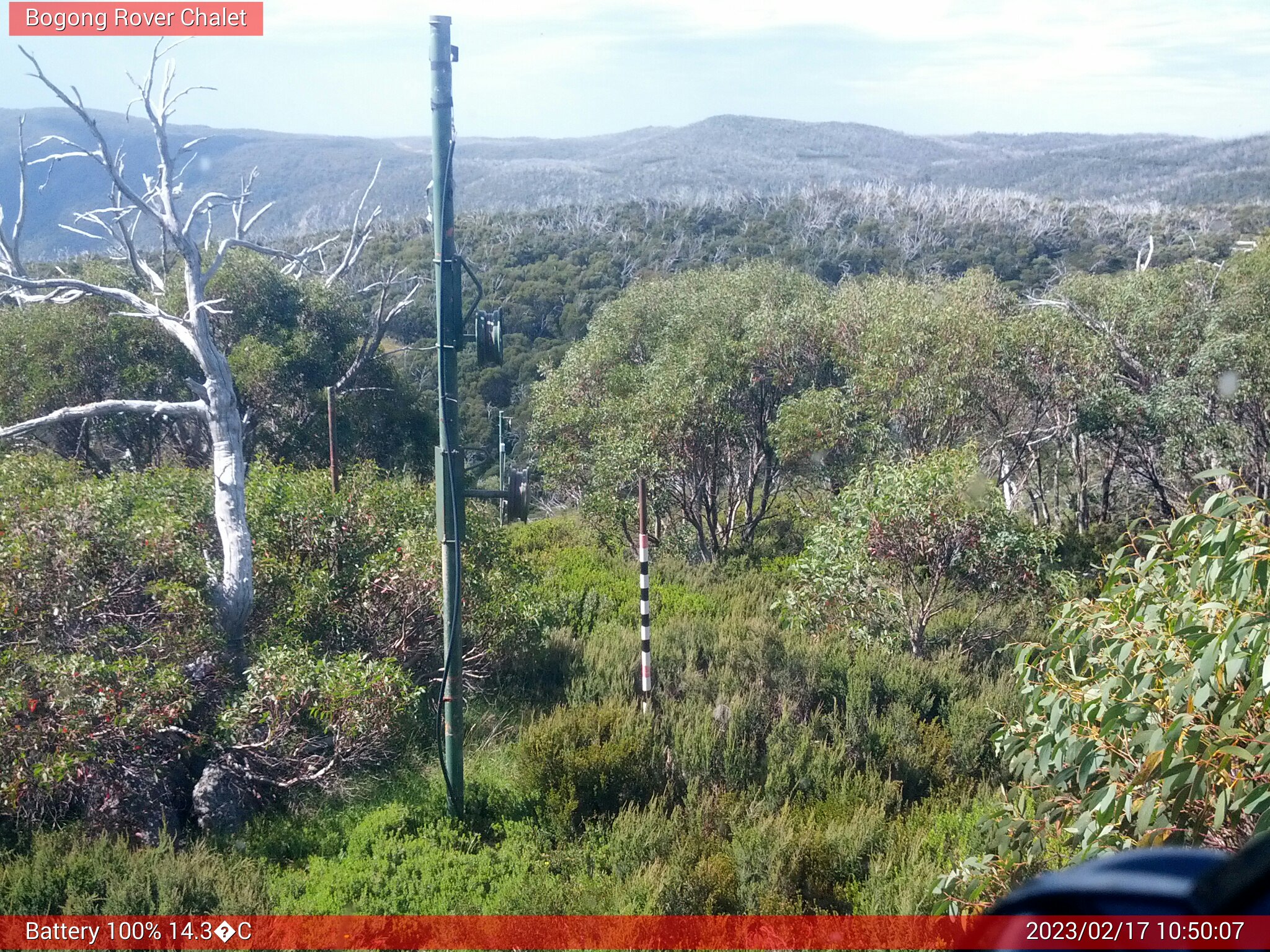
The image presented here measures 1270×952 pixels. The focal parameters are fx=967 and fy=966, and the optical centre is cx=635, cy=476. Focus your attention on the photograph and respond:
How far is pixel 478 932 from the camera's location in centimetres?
487

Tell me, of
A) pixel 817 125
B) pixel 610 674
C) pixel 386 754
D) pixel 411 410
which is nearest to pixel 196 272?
pixel 386 754

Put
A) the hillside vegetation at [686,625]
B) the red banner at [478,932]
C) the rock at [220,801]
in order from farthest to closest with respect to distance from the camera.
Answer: the rock at [220,801]
the red banner at [478,932]
the hillside vegetation at [686,625]

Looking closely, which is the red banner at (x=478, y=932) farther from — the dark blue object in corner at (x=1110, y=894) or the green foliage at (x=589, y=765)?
the dark blue object in corner at (x=1110, y=894)

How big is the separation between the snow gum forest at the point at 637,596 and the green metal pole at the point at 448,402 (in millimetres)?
631

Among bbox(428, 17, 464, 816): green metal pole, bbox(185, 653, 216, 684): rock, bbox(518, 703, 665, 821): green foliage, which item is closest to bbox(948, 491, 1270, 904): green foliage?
bbox(518, 703, 665, 821): green foliage

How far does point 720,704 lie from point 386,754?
264 centimetres

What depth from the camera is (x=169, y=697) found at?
6.06m

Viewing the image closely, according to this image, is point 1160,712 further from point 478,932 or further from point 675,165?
point 675,165

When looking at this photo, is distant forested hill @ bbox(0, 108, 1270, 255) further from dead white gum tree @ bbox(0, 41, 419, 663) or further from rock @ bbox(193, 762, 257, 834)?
rock @ bbox(193, 762, 257, 834)

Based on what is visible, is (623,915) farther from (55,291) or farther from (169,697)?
(55,291)

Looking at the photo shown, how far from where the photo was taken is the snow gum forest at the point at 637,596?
13.5ft

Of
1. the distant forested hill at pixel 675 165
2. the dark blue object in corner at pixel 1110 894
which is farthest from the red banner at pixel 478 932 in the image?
the distant forested hill at pixel 675 165

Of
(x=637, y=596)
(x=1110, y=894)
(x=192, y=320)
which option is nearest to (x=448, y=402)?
(x=192, y=320)

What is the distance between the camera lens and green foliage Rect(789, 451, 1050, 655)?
9234 mm
